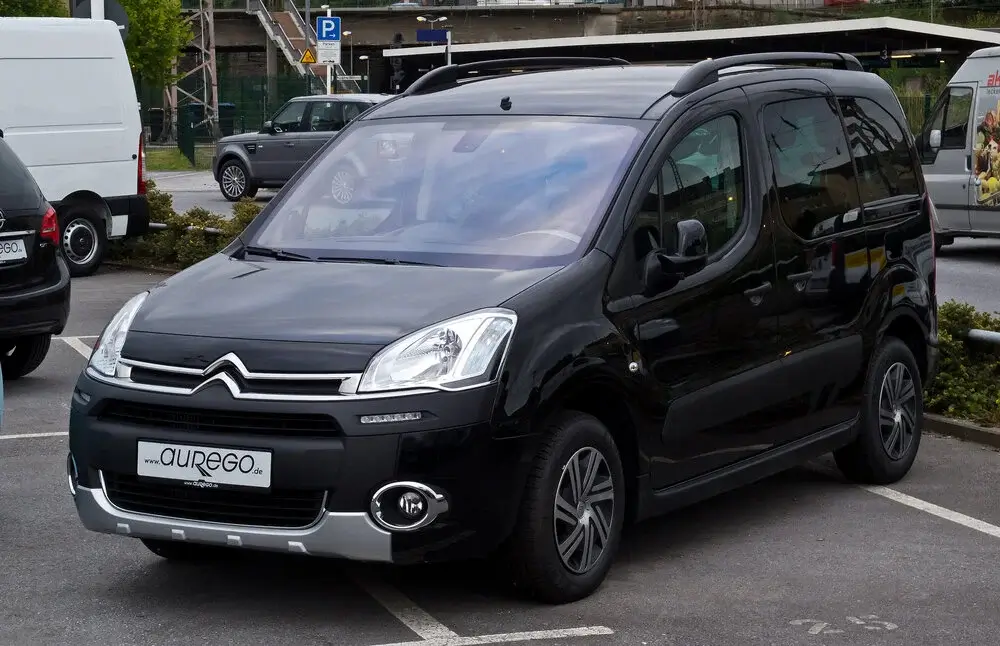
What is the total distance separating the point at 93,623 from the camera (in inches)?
Answer: 217

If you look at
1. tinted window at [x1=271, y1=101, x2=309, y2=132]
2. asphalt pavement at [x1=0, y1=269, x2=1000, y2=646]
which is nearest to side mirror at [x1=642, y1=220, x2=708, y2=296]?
asphalt pavement at [x1=0, y1=269, x2=1000, y2=646]

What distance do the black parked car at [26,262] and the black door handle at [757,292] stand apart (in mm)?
5407

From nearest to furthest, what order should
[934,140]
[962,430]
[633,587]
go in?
1. [633,587]
2. [962,430]
3. [934,140]

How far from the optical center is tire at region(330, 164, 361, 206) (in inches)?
260

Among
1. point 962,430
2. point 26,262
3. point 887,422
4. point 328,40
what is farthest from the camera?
point 328,40

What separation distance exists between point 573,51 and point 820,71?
227 feet

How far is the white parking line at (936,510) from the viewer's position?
22.8 feet

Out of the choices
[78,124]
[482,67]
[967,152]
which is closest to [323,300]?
[482,67]

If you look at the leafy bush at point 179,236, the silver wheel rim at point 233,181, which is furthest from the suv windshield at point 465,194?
the silver wheel rim at point 233,181

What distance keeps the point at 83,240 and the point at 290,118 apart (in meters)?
12.6

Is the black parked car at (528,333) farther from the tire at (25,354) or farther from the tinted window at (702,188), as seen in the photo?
the tire at (25,354)

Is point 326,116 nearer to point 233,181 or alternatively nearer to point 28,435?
point 233,181

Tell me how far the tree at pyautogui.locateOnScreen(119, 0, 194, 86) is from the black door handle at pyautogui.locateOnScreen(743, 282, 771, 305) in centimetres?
4743

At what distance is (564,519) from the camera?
5.60 meters
